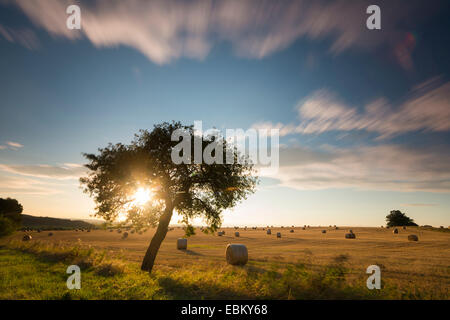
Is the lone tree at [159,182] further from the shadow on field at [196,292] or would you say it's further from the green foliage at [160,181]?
the shadow on field at [196,292]

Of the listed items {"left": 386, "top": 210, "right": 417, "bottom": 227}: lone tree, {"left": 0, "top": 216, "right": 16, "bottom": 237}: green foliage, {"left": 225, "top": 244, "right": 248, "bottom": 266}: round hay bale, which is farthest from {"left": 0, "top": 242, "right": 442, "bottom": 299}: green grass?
{"left": 386, "top": 210, "right": 417, "bottom": 227}: lone tree

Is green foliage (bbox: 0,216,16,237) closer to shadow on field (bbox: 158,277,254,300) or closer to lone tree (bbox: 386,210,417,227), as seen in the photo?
shadow on field (bbox: 158,277,254,300)

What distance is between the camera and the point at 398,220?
12281 centimetres

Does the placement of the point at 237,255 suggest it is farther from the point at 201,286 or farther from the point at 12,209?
the point at 12,209

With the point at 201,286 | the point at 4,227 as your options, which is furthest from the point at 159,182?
the point at 4,227

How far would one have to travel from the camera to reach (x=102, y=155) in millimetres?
18688

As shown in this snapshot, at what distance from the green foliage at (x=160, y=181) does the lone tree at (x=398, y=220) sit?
13459cm

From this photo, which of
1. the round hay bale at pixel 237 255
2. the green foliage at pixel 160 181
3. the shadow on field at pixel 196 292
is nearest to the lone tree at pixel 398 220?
the round hay bale at pixel 237 255

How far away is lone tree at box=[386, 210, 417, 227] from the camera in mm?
121787

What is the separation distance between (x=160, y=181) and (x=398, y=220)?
140009 mm
